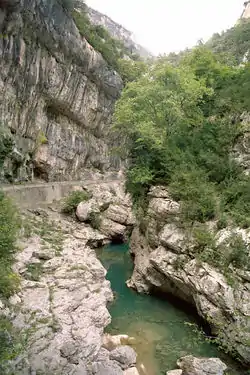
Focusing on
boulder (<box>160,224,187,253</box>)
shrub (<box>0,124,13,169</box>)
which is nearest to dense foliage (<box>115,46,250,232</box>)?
boulder (<box>160,224,187,253</box>)

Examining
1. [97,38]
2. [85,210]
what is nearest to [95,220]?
[85,210]

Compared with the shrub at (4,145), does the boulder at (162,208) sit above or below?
below

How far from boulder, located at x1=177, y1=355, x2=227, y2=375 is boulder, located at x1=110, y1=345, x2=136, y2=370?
1.36 metres

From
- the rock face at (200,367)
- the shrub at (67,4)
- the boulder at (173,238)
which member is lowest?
the rock face at (200,367)

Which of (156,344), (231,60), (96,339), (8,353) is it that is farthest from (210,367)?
(231,60)

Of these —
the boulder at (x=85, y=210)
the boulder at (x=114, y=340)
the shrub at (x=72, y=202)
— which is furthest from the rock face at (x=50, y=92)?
the boulder at (x=114, y=340)

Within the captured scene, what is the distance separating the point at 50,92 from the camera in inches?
1121

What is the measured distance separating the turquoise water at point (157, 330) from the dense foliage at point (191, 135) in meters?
3.90

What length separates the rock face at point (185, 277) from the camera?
906 cm

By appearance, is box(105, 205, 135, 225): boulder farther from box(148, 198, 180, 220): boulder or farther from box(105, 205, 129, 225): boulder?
box(148, 198, 180, 220): boulder

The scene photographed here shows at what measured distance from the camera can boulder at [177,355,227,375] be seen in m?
8.28

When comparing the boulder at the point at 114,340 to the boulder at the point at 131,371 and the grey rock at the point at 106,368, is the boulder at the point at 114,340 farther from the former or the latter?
the grey rock at the point at 106,368

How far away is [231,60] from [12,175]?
1956 cm

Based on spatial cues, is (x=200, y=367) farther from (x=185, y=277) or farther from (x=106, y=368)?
(x=185, y=277)
